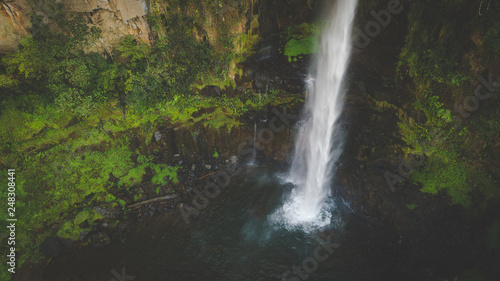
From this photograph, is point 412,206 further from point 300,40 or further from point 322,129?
point 300,40

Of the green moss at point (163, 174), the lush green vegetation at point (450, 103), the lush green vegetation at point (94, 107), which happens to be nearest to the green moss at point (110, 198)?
the lush green vegetation at point (94, 107)

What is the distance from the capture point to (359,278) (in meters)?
5.80

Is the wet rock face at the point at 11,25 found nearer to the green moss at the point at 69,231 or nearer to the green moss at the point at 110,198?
the green moss at the point at 110,198

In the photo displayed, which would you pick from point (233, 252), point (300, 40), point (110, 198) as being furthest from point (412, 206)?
point (110, 198)

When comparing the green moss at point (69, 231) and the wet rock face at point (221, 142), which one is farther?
the wet rock face at point (221, 142)

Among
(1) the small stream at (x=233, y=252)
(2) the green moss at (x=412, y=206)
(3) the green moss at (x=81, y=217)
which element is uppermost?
(3) the green moss at (x=81, y=217)

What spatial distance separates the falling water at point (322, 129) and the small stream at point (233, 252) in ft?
2.57

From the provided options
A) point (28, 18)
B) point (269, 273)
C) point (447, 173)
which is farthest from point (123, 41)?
point (447, 173)

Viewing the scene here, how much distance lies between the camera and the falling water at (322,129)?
816 centimetres

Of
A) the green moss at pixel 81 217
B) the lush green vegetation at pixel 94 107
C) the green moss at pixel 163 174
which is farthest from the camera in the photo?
the green moss at pixel 163 174

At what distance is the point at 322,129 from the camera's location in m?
9.09

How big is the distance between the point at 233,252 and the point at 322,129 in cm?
585

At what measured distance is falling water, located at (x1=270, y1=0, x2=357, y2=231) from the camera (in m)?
8.16

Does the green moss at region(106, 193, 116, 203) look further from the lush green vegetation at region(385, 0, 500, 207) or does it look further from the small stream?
the lush green vegetation at region(385, 0, 500, 207)
